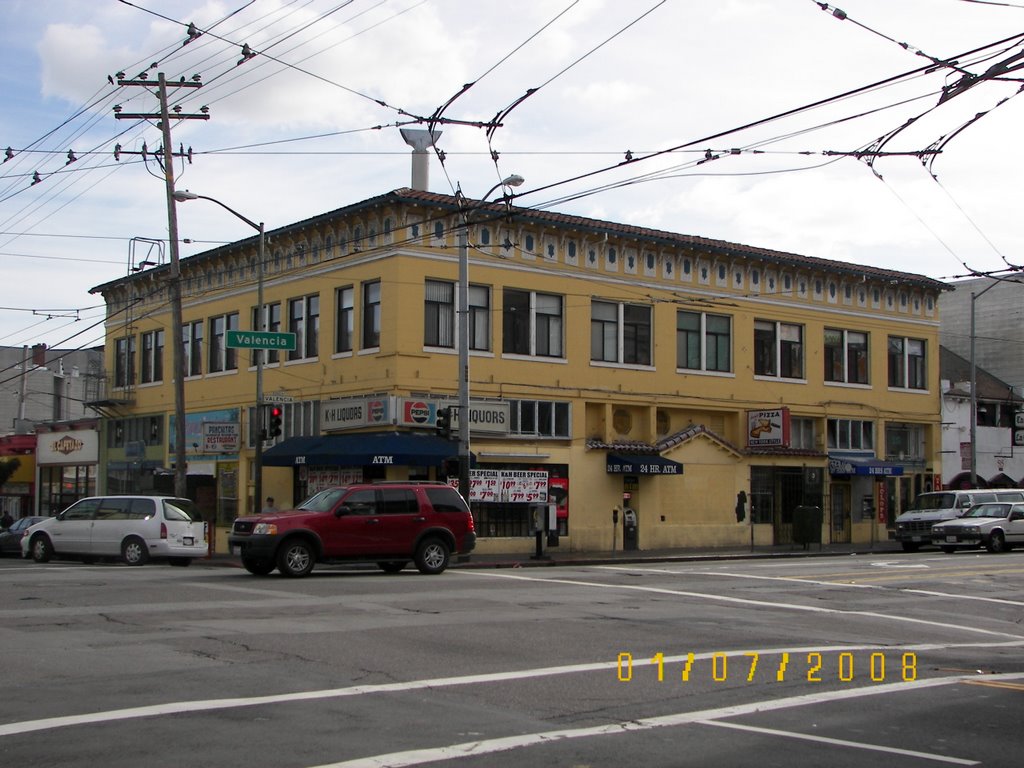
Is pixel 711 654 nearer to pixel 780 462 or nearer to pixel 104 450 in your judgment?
pixel 780 462

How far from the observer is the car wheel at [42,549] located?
92.5ft

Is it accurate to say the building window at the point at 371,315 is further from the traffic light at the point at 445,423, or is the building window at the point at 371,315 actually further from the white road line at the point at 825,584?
the white road line at the point at 825,584

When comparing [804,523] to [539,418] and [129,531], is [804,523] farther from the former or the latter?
[129,531]

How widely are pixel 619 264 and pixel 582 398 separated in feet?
14.9

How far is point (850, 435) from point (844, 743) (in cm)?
3622

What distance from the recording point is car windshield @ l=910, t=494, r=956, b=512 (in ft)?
127

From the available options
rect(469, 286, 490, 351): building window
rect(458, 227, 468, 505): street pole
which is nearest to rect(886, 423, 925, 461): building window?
rect(469, 286, 490, 351): building window

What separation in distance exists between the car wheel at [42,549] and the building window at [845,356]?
1064 inches

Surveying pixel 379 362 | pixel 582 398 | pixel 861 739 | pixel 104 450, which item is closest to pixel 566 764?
pixel 861 739

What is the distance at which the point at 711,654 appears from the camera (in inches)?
532

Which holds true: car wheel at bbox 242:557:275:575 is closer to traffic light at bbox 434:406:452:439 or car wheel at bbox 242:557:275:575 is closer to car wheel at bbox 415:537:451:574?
car wheel at bbox 415:537:451:574

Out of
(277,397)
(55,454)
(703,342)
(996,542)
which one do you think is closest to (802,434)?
(703,342)

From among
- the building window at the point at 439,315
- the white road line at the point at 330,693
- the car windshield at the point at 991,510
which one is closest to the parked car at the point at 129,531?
the building window at the point at 439,315

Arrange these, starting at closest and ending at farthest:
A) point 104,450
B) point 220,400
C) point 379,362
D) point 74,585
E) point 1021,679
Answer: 1. point 1021,679
2. point 74,585
3. point 379,362
4. point 220,400
5. point 104,450
